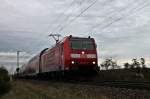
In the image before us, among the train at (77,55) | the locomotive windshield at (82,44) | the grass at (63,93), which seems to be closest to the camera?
the grass at (63,93)

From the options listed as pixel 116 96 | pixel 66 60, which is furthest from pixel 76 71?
pixel 116 96

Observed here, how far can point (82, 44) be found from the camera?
28.5 metres

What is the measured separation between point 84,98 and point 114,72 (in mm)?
16952

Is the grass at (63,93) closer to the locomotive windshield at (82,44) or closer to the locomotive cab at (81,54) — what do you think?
the locomotive cab at (81,54)

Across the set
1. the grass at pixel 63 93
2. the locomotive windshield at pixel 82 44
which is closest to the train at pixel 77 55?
the locomotive windshield at pixel 82 44

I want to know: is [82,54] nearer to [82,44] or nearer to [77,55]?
[77,55]

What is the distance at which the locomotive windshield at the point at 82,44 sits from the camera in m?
28.2

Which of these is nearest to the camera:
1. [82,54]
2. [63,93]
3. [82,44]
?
[63,93]

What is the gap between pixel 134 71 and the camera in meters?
30.3

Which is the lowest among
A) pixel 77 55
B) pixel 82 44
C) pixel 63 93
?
pixel 63 93

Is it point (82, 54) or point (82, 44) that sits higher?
point (82, 44)

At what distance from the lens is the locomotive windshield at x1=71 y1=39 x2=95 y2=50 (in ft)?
92.6

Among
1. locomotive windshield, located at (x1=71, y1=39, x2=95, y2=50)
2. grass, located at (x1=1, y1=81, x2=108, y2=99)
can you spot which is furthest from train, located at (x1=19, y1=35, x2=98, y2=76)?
grass, located at (x1=1, y1=81, x2=108, y2=99)

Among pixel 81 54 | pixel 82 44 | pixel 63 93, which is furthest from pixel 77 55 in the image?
pixel 63 93
